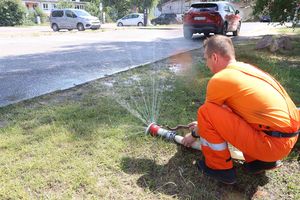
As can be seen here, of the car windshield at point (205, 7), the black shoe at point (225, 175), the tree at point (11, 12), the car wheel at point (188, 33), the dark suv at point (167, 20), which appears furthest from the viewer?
the dark suv at point (167, 20)

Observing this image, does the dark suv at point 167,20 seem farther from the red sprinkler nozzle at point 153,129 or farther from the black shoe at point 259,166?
the black shoe at point 259,166

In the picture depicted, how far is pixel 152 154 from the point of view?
325cm

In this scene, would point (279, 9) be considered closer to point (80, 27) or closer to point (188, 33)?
point (188, 33)

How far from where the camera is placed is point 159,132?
3531 mm

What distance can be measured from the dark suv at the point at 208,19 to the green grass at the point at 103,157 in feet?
32.4

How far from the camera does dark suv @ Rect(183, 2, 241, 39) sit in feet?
46.7

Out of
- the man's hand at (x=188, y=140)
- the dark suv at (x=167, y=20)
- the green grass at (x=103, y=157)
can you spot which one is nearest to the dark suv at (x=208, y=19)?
the green grass at (x=103, y=157)

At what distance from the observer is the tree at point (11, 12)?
33672 mm

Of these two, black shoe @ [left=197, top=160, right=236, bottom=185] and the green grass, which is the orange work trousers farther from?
the green grass

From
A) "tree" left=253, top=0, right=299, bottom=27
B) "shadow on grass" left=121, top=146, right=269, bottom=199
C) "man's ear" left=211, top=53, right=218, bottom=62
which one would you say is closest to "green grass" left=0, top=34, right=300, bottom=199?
"shadow on grass" left=121, top=146, right=269, bottom=199

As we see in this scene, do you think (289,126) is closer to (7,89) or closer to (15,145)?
(15,145)

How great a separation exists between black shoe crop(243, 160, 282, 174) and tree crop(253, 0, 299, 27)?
7.58m

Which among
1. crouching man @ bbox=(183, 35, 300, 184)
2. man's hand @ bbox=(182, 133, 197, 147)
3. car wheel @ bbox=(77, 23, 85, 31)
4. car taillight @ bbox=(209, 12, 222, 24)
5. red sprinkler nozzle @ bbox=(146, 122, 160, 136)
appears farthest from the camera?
car wheel @ bbox=(77, 23, 85, 31)

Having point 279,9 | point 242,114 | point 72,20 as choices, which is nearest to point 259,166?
point 242,114
